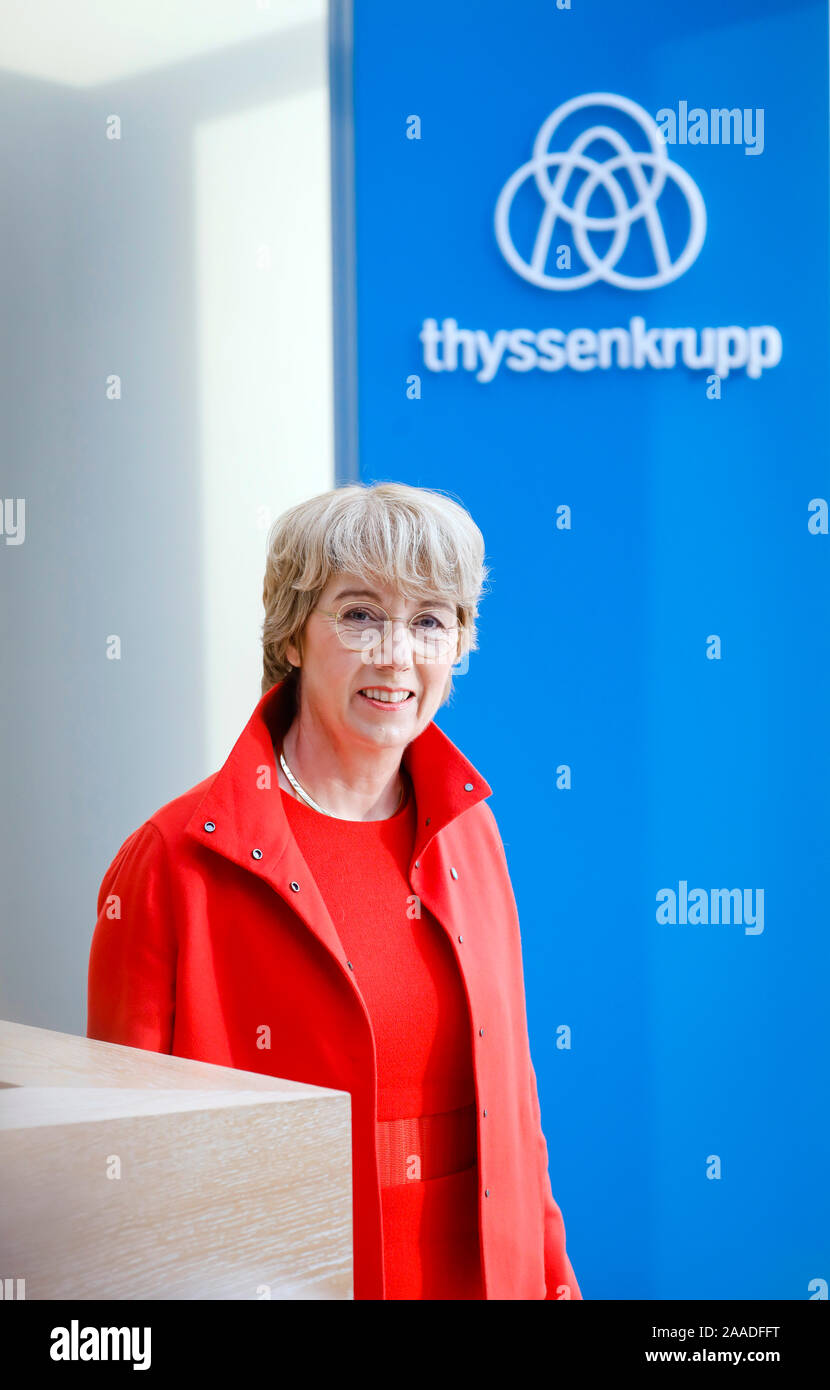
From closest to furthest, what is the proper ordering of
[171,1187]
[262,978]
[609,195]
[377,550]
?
[171,1187]
[262,978]
[377,550]
[609,195]

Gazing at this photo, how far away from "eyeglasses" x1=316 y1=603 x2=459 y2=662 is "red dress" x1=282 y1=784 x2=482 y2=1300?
252 millimetres

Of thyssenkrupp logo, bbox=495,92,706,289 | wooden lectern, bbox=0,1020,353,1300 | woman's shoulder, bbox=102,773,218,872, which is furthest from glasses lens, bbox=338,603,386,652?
thyssenkrupp logo, bbox=495,92,706,289

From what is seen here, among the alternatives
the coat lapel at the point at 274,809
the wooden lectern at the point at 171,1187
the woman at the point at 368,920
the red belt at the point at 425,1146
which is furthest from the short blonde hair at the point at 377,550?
the wooden lectern at the point at 171,1187

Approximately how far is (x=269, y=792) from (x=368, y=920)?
215 millimetres

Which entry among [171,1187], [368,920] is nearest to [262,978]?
[368,920]

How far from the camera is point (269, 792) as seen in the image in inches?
66.2

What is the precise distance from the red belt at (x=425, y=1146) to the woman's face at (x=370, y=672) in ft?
1.64

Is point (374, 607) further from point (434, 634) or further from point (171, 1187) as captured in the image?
point (171, 1187)

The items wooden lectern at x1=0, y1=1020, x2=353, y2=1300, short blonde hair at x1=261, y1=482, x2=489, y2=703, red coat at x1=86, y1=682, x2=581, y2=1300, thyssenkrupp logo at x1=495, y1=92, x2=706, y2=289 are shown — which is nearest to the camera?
wooden lectern at x1=0, y1=1020, x2=353, y2=1300

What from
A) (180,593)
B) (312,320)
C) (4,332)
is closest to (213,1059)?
(180,593)

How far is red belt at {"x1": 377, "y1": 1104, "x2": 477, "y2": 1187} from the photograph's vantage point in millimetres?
1590

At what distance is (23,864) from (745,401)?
190cm

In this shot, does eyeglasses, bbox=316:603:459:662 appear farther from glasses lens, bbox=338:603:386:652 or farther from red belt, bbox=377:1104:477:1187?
red belt, bbox=377:1104:477:1187
